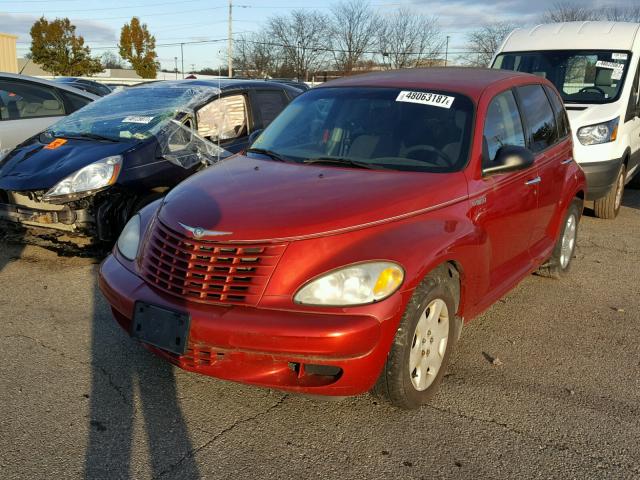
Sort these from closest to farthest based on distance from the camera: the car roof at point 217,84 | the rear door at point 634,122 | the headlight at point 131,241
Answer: the headlight at point 131,241
the car roof at point 217,84
the rear door at point 634,122

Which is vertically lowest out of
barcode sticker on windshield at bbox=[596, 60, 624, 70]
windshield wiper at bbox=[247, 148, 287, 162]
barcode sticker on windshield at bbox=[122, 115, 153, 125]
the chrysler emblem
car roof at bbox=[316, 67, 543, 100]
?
the chrysler emblem

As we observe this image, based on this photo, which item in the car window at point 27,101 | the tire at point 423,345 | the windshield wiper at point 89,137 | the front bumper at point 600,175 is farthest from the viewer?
the car window at point 27,101

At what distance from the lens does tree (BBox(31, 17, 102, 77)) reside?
162 ft

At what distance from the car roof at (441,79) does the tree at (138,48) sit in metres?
60.0

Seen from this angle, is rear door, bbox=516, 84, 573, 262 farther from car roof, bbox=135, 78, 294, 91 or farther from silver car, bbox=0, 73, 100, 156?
silver car, bbox=0, 73, 100, 156

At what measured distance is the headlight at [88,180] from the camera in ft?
17.5

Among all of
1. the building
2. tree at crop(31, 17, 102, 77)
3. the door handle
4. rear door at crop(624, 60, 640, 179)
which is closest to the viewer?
the door handle

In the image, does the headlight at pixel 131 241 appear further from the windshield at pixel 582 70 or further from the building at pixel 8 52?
the building at pixel 8 52

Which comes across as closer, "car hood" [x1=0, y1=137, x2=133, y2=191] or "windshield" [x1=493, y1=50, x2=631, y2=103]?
"car hood" [x1=0, y1=137, x2=133, y2=191]

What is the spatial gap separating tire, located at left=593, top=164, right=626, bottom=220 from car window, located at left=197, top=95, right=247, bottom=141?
456cm

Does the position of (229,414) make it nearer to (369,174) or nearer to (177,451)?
(177,451)

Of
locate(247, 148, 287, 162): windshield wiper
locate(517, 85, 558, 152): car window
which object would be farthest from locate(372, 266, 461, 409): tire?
locate(517, 85, 558, 152): car window

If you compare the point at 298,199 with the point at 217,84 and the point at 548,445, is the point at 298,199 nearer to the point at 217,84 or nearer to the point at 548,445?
the point at 548,445

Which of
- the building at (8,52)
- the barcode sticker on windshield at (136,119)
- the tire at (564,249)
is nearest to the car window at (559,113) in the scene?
the tire at (564,249)
